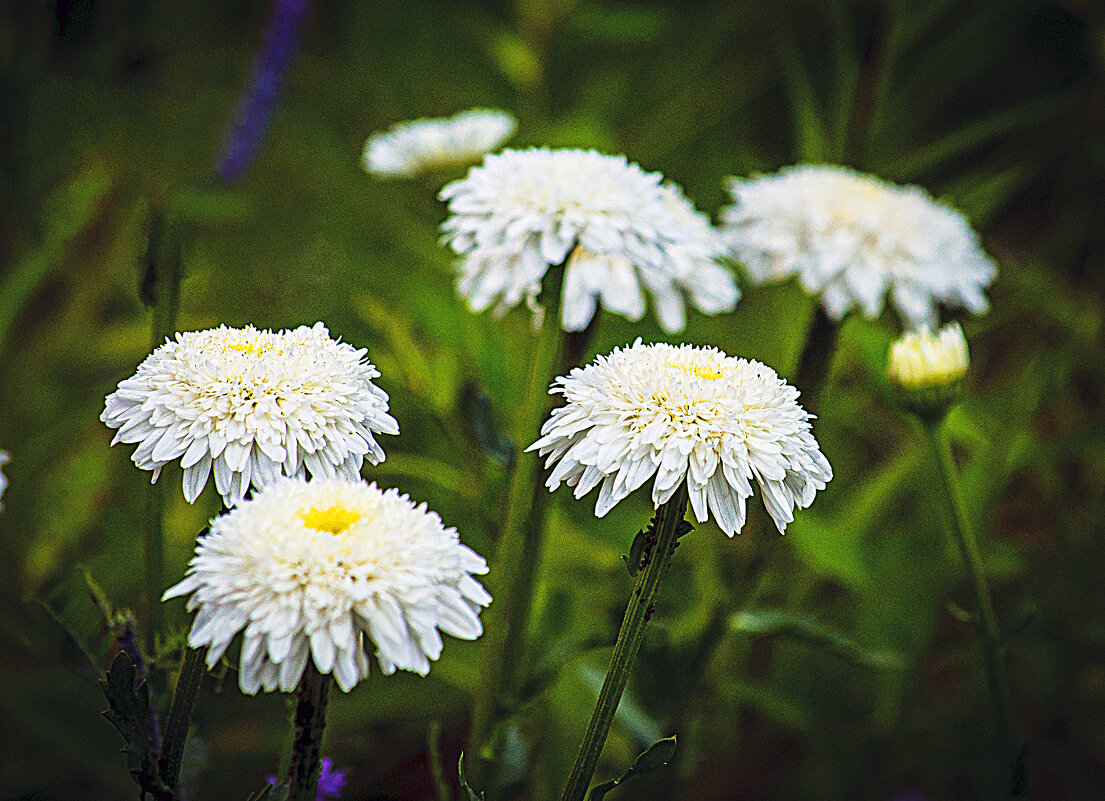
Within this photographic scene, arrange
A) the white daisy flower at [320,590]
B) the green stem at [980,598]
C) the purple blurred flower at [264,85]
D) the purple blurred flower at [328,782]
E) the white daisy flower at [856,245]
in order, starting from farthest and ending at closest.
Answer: the purple blurred flower at [264,85], the white daisy flower at [856,245], the green stem at [980,598], the purple blurred flower at [328,782], the white daisy flower at [320,590]

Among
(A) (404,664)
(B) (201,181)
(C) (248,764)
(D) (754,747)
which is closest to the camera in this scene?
(A) (404,664)

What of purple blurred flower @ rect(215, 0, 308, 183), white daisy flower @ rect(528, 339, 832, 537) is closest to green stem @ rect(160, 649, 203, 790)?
white daisy flower @ rect(528, 339, 832, 537)

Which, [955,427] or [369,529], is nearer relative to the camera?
[369,529]

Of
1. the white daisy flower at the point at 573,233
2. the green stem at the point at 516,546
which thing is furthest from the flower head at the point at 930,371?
the green stem at the point at 516,546

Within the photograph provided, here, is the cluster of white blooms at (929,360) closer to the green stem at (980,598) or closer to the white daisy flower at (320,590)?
the green stem at (980,598)

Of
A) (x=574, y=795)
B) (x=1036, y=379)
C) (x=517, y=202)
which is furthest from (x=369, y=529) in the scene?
(x=1036, y=379)

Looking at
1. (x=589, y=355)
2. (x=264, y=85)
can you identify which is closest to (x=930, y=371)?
(x=589, y=355)

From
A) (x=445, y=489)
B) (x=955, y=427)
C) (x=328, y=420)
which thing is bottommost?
(x=328, y=420)

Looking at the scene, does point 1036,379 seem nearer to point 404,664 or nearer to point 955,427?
point 955,427
